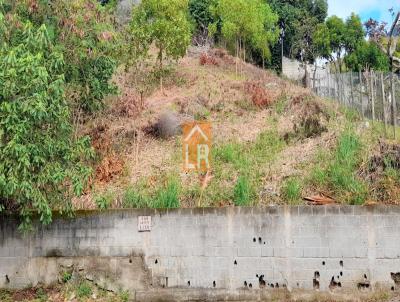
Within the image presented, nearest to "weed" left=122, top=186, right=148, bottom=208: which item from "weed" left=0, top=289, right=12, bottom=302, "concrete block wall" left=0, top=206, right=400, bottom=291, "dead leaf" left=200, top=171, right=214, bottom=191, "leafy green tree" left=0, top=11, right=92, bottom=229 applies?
"concrete block wall" left=0, top=206, right=400, bottom=291

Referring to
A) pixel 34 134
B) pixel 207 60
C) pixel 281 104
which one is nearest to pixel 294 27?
pixel 207 60

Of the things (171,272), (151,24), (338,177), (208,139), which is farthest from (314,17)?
(171,272)

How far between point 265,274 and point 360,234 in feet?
5.56

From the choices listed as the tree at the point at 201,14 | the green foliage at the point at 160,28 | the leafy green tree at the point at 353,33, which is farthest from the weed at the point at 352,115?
the leafy green tree at the point at 353,33

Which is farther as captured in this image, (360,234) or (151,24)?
(151,24)

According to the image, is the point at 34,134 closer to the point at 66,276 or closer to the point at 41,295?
the point at 66,276

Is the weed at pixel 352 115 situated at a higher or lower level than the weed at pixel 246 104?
lower

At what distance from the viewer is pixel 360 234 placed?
771 centimetres

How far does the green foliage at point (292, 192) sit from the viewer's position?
29.1ft

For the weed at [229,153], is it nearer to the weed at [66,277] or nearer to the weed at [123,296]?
the weed at [123,296]

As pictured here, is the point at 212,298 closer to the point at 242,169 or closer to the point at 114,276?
the point at 114,276

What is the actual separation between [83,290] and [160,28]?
9.08 m

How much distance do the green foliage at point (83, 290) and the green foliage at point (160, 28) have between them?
22.9 feet

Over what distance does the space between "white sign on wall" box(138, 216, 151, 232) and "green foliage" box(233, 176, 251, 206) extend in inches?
67.0
